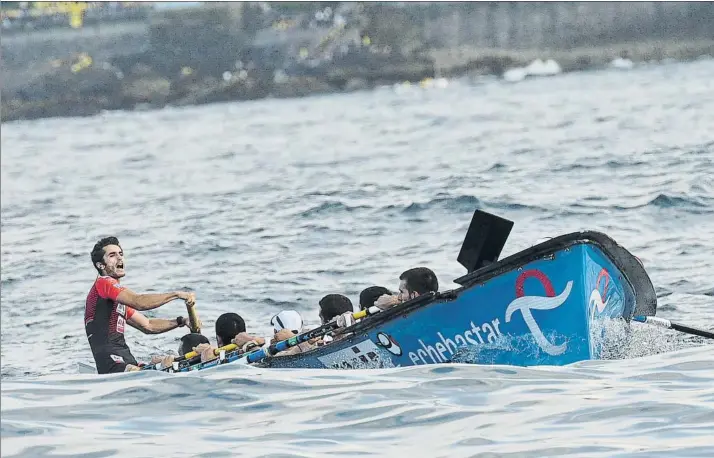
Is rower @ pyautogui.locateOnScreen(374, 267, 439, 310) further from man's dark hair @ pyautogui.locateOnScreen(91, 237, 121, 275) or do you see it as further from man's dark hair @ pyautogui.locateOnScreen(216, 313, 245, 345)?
man's dark hair @ pyautogui.locateOnScreen(91, 237, 121, 275)

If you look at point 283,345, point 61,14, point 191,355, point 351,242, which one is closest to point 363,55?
point 61,14

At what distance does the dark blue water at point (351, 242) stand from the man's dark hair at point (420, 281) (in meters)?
0.82

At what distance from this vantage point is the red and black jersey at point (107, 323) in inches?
416

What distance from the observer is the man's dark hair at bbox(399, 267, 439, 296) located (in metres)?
9.88

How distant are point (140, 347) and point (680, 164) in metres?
15.4

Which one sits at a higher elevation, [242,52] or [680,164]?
[242,52]

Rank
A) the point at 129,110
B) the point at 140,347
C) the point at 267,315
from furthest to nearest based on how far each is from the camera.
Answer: the point at 129,110
the point at 267,315
the point at 140,347

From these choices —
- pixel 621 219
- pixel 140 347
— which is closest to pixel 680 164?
pixel 621 219

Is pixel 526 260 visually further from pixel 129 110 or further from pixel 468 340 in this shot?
pixel 129 110

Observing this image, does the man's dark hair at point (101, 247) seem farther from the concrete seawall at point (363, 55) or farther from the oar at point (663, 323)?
the concrete seawall at point (363, 55)

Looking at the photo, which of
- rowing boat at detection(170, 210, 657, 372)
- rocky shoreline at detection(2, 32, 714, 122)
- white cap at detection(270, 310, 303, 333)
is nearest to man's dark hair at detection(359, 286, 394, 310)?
white cap at detection(270, 310, 303, 333)

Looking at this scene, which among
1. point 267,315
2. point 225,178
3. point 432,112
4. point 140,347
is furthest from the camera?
point 432,112

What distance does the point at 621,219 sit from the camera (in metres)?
20.4

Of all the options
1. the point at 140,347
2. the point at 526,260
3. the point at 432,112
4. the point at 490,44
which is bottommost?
the point at 140,347
